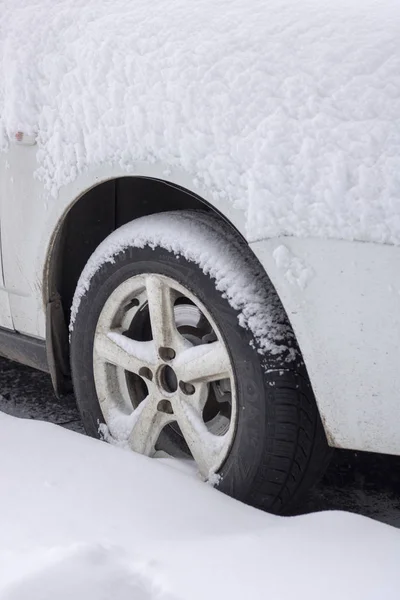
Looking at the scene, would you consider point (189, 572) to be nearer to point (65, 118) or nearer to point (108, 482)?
point (108, 482)

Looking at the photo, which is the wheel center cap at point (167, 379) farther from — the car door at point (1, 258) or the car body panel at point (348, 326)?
the car door at point (1, 258)

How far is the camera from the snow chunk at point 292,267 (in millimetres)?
1869

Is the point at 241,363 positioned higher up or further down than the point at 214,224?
further down

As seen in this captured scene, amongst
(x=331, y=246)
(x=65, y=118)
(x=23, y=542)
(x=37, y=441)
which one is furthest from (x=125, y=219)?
(x=23, y=542)

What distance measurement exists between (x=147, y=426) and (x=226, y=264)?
1.78 feet

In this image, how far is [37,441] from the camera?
7.57 ft

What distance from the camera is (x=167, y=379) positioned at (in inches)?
90.4

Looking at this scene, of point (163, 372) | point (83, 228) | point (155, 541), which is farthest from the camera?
point (83, 228)

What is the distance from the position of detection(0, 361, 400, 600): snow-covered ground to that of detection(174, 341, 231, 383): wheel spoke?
241 mm

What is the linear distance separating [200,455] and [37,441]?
0.44 meters

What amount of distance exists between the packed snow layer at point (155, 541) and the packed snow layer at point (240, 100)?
0.63 m

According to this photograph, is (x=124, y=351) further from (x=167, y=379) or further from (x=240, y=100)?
(x=240, y=100)

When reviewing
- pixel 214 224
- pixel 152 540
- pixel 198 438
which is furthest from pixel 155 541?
pixel 214 224

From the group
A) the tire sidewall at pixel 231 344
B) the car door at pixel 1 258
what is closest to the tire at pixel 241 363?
the tire sidewall at pixel 231 344
